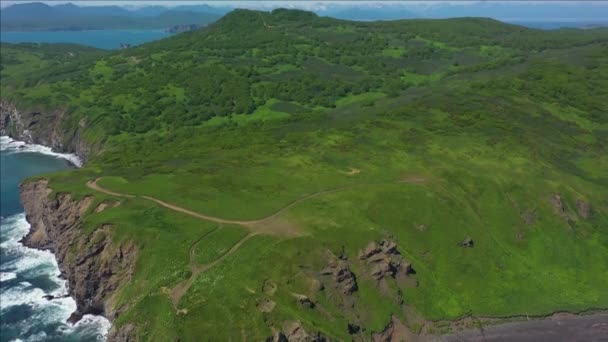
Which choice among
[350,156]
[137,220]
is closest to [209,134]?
[350,156]

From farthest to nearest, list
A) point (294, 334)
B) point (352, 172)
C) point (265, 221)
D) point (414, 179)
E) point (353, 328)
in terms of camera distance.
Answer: point (352, 172), point (414, 179), point (265, 221), point (353, 328), point (294, 334)

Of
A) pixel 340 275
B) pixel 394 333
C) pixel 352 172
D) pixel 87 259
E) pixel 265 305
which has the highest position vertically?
pixel 352 172

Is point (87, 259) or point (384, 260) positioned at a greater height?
point (384, 260)

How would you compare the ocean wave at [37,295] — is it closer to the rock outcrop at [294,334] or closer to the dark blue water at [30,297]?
the dark blue water at [30,297]

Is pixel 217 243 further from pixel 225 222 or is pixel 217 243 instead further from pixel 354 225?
pixel 354 225

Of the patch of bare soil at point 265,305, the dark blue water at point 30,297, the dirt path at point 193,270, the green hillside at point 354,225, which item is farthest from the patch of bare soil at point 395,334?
the dark blue water at point 30,297

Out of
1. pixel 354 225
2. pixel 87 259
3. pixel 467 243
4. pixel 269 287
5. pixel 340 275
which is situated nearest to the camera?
pixel 269 287

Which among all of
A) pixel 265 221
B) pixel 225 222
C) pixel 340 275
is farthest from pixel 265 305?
pixel 225 222
